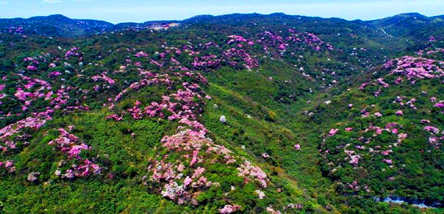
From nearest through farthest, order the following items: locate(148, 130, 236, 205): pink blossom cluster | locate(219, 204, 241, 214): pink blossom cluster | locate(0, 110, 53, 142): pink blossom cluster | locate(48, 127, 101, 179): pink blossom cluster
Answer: locate(219, 204, 241, 214): pink blossom cluster < locate(148, 130, 236, 205): pink blossom cluster < locate(48, 127, 101, 179): pink blossom cluster < locate(0, 110, 53, 142): pink blossom cluster

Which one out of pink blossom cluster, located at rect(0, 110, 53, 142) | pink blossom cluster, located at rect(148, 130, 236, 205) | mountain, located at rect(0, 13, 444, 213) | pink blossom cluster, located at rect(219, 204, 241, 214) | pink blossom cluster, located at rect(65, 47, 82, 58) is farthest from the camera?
pink blossom cluster, located at rect(65, 47, 82, 58)

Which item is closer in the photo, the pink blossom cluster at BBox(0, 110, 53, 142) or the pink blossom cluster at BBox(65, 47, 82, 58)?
the pink blossom cluster at BBox(0, 110, 53, 142)

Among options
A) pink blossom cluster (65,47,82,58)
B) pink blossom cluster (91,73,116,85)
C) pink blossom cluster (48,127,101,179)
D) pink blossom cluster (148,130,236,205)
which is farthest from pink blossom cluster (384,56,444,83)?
pink blossom cluster (65,47,82,58)

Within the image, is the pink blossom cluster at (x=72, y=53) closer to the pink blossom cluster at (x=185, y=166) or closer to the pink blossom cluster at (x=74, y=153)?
the pink blossom cluster at (x=74, y=153)

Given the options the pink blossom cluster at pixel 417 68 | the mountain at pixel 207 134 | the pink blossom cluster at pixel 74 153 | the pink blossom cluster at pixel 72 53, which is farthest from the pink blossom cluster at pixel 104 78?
the pink blossom cluster at pixel 417 68

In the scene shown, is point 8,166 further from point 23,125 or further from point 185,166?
point 185,166

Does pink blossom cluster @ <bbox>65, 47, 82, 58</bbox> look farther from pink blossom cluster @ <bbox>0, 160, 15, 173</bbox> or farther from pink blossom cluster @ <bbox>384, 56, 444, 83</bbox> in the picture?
pink blossom cluster @ <bbox>384, 56, 444, 83</bbox>

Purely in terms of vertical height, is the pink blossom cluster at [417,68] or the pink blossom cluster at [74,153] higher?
the pink blossom cluster at [417,68]

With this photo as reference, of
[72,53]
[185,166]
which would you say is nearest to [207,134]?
[185,166]
